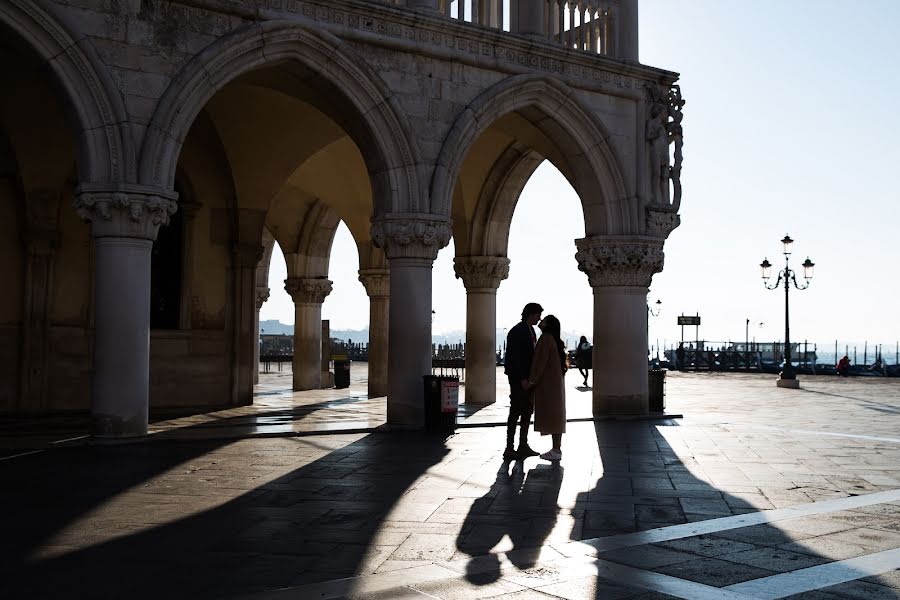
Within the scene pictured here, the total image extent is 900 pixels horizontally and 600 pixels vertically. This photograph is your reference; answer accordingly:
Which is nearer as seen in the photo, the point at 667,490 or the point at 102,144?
the point at 667,490

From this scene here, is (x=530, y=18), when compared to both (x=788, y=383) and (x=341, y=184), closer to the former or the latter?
(x=341, y=184)

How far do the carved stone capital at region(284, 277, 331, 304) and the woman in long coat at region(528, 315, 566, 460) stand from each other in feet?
46.0

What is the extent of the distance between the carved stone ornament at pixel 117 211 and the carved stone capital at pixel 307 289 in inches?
495

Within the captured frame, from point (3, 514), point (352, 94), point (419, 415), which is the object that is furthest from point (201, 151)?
point (3, 514)

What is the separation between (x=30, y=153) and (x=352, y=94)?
5779 mm

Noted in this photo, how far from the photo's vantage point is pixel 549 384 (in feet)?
33.1

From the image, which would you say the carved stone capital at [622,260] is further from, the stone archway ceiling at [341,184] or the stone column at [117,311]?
the stone column at [117,311]

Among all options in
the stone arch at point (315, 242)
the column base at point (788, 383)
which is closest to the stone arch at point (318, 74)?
the stone arch at point (315, 242)

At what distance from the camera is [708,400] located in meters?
20.3

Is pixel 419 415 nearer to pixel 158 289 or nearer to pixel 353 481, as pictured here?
pixel 353 481

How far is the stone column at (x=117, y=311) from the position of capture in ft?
35.3

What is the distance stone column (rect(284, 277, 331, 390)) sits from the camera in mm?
23125

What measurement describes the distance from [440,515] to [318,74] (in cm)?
717

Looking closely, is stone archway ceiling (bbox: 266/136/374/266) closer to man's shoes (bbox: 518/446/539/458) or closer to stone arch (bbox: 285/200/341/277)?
stone arch (bbox: 285/200/341/277)
